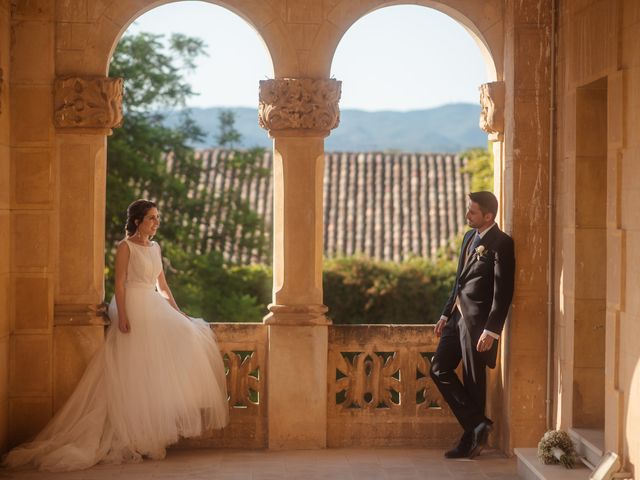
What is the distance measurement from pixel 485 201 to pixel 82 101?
295 cm

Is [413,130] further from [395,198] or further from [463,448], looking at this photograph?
[463,448]

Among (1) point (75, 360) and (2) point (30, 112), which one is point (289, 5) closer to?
(2) point (30, 112)

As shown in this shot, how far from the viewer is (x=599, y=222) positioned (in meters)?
7.42

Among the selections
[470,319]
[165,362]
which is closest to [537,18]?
[470,319]

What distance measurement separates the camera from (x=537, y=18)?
7.94 meters

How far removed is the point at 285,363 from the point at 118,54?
29.9ft

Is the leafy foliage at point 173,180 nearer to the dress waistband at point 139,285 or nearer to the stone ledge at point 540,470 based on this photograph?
the dress waistband at point 139,285

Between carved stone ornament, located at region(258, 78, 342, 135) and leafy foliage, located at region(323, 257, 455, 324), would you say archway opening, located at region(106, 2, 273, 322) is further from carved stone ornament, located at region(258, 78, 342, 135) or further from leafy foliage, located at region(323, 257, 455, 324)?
carved stone ornament, located at region(258, 78, 342, 135)

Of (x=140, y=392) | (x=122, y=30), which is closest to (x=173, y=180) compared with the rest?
(x=122, y=30)

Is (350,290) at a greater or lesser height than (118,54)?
lesser

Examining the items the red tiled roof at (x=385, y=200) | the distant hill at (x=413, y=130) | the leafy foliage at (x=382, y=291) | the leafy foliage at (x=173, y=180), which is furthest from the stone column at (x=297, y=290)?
the distant hill at (x=413, y=130)

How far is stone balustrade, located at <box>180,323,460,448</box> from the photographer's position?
8.39 m

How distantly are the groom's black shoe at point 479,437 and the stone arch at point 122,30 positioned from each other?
2.90m

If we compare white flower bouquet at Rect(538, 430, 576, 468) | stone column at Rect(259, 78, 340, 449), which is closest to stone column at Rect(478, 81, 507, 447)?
white flower bouquet at Rect(538, 430, 576, 468)
